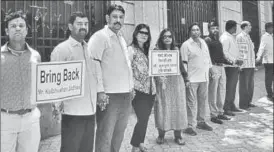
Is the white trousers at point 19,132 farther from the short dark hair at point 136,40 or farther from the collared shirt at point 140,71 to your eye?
the short dark hair at point 136,40

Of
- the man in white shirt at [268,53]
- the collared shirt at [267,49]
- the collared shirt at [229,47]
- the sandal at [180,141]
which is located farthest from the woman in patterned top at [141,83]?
the collared shirt at [267,49]

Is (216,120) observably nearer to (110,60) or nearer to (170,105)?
(170,105)

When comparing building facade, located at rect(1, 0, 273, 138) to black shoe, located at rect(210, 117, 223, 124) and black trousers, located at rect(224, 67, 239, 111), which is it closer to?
black trousers, located at rect(224, 67, 239, 111)

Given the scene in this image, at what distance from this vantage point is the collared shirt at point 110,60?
298 cm

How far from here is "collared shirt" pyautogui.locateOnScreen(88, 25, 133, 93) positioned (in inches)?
117

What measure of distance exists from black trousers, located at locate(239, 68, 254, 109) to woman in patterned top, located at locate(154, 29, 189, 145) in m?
2.94

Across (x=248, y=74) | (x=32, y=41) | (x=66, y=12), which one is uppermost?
(x=66, y=12)

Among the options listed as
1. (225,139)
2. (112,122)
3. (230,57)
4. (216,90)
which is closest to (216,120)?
(216,90)

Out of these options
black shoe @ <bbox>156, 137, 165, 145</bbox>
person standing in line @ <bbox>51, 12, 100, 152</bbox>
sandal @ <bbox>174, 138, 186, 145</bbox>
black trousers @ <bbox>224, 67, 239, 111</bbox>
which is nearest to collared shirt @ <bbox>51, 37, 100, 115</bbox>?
person standing in line @ <bbox>51, 12, 100, 152</bbox>

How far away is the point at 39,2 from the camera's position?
561 cm

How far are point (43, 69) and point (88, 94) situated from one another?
1.79 ft

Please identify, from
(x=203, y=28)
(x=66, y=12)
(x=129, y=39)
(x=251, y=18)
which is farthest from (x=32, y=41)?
(x=251, y=18)

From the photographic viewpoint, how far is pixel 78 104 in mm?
2609

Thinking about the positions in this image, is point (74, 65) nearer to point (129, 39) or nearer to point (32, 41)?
point (32, 41)
